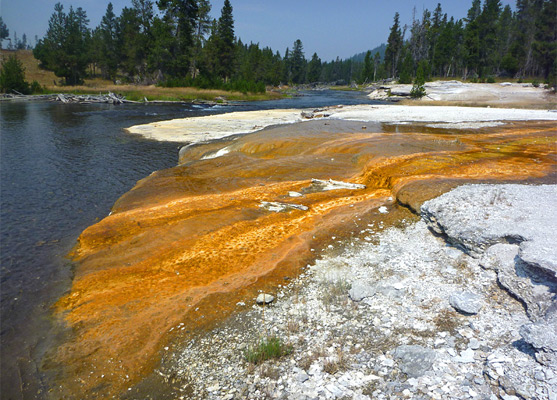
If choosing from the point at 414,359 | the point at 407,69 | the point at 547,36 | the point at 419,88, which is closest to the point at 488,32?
the point at 547,36

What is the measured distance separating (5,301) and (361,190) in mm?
9629

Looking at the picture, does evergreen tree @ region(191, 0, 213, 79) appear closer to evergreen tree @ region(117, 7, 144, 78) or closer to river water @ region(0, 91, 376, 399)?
evergreen tree @ region(117, 7, 144, 78)

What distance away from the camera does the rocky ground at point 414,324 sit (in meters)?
4.07

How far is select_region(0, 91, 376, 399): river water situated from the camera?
5746 mm

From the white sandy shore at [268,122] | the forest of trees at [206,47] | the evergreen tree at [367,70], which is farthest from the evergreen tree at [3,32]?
the white sandy shore at [268,122]

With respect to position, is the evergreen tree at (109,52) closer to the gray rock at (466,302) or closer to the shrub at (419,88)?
the shrub at (419,88)

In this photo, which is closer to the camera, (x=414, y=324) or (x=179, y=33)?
(x=414, y=324)

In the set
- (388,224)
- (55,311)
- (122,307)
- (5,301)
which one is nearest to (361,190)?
(388,224)

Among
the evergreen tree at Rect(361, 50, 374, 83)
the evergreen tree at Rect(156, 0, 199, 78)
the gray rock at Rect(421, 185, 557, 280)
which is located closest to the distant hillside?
the evergreen tree at Rect(156, 0, 199, 78)

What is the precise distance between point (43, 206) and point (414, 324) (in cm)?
1207

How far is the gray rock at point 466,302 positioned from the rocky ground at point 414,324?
0.02 meters

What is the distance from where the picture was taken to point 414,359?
4398mm

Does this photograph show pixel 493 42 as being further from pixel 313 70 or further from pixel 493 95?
pixel 313 70

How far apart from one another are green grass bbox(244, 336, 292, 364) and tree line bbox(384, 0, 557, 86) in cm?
5900
